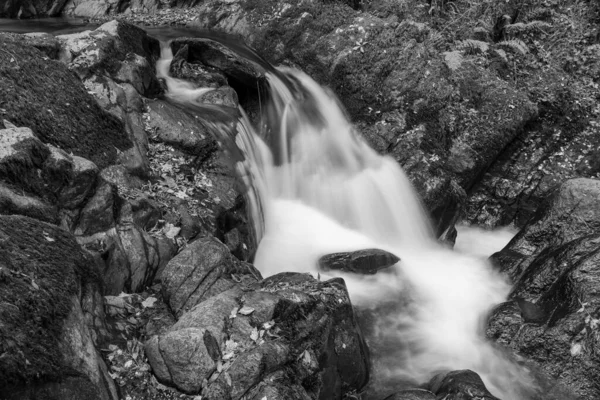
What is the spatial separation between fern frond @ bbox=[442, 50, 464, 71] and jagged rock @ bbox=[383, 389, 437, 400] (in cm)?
879

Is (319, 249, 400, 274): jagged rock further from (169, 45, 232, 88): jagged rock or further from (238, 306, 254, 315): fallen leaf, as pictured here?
(169, 45, 232, 88): jagged rock

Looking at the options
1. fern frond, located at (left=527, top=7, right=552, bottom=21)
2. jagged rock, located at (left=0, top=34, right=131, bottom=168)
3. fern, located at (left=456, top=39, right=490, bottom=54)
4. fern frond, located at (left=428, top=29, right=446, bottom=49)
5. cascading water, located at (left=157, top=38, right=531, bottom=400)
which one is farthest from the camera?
fern frond, located at (left=527, top=7, right=552, bottom=21)

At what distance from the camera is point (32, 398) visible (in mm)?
3312

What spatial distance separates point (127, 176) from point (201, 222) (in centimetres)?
117

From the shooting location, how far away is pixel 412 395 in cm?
551

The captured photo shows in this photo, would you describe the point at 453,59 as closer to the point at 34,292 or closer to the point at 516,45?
the point at 516,45

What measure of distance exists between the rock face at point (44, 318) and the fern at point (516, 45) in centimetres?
1262

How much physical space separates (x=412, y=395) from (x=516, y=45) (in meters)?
11.1

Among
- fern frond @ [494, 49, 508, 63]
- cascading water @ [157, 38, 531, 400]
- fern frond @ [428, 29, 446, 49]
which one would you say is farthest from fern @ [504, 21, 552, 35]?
cascading water @ [157, 38, 531, 400]

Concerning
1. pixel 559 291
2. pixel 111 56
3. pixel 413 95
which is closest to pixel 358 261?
pixel 559 291

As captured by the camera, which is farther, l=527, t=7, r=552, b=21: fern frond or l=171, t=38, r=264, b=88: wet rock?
l=527, t=7, r=552, b=21: fern frond

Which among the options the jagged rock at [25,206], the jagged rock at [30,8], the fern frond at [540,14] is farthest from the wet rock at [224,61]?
the jagged rock at [30,8]

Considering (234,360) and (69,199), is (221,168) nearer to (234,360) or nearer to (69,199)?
(69,199)

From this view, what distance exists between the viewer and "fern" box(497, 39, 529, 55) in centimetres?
1334
